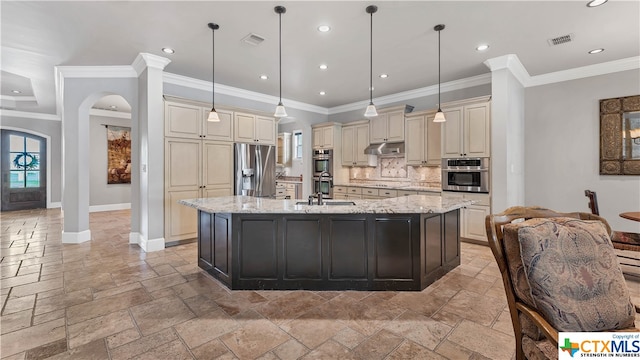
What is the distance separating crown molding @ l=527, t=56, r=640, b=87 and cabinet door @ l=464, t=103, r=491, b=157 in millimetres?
1247

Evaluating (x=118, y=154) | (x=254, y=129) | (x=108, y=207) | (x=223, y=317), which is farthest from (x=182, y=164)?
(x=108, y=207)

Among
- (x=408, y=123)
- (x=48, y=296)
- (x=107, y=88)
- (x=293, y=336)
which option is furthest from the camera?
(x=408, y=123)

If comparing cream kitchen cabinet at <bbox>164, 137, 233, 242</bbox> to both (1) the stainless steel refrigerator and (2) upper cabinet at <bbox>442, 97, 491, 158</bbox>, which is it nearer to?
(1) the stainless steel refrigerator

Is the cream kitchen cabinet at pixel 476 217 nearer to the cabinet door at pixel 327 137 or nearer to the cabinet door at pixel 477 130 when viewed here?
the cabinet door at pixel 477 130

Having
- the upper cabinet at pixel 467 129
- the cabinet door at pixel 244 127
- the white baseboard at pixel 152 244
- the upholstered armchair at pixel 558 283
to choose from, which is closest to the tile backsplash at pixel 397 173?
the upper cabinet at pixel 467 129

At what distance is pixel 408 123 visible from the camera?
5496mm

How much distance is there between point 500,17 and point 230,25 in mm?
2947

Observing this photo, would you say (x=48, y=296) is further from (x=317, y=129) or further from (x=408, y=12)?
(x=317, y=129)

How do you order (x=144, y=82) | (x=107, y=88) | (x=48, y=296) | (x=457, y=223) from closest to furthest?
(x=48, y=296) → (x=457, y=223) → (x=144, y=82) → (x=107, y=88)

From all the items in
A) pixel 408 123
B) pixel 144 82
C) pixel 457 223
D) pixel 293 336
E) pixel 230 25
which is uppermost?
pixel 230 25

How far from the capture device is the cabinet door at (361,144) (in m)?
6.29

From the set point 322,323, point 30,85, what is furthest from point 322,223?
point 30,85

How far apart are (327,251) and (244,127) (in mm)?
3309

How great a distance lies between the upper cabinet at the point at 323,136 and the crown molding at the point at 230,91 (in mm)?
579
